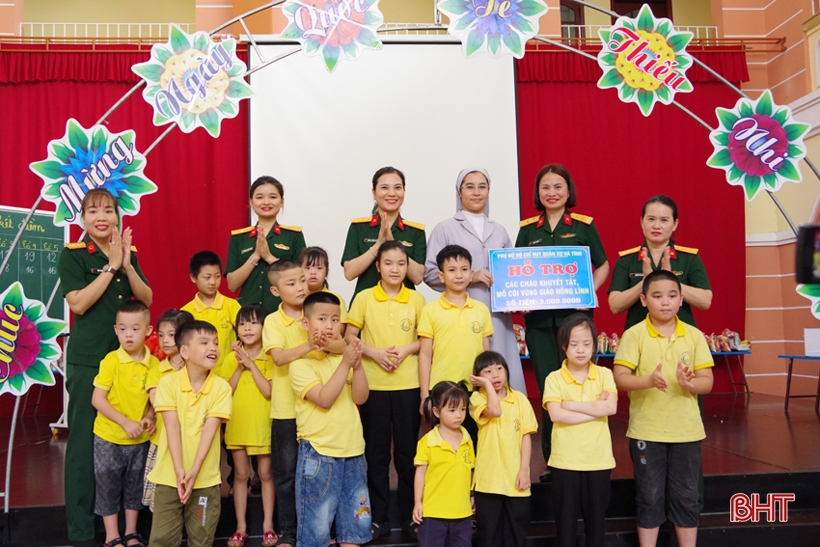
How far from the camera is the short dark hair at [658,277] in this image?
276 cm

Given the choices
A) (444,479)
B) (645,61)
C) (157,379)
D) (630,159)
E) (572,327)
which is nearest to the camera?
(444,479)

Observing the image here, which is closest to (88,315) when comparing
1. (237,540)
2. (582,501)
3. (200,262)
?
(200,262)

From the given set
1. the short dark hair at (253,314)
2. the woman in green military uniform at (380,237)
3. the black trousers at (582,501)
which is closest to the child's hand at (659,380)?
the black trousers at (582,501)

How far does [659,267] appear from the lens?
3002mm

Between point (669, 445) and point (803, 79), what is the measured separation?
16.7ft

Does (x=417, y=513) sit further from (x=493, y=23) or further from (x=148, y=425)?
(x=493, y=23)

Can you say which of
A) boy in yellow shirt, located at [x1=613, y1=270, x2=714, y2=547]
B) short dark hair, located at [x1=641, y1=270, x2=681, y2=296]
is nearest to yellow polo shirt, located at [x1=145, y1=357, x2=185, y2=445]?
boy in yellow shirt, located at [x1=613, y1=270, x2=714, y2=547]

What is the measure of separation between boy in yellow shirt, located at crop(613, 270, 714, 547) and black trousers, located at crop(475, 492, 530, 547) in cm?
50

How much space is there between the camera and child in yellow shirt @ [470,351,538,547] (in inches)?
104

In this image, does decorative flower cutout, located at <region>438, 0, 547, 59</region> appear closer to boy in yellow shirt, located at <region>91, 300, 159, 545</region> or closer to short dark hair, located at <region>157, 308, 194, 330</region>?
short dark hair, located at <region>157, 308, 194, 330</region>

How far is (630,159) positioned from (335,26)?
409 centimetres

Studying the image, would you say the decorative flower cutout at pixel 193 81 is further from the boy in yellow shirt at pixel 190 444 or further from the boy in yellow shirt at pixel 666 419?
the boy in yellow shirt at pixel 666 419

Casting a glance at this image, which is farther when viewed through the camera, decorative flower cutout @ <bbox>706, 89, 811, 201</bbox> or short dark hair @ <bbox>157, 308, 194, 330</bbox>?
decorative flower cutout @ <bbox>706, 89, 811, 201</bbox>

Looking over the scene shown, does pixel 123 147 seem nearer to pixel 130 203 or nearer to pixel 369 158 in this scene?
pixel 130 203
